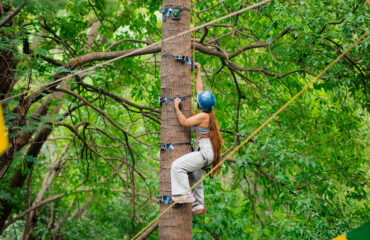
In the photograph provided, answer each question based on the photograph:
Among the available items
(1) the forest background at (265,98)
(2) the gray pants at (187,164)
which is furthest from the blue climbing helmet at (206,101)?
(1) the forest background at (265,98)

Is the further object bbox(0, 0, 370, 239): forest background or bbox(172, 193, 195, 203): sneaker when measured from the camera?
bbox(0, 0, 370, 239): forest background

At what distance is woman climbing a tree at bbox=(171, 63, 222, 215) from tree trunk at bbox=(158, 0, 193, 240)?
3.5 inches

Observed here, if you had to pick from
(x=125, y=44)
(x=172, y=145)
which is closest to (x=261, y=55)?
(x=125, y=44)

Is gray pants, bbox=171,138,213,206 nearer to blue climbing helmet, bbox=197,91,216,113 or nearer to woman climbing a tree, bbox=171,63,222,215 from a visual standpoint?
woman climbing a tree, bbox=171,63,222,215

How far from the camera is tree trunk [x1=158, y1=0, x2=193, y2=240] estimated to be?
12.1 feet

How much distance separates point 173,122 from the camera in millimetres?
3771

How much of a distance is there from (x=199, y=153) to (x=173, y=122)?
38 cm

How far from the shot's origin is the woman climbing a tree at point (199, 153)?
3.65m

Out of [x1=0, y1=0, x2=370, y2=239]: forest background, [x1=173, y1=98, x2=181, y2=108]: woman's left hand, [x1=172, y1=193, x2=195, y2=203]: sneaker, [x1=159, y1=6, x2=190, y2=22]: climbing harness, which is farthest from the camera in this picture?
[x1=0, y1=0, x2=370, y2=239]: forest background

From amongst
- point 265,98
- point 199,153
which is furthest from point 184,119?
point 265,98

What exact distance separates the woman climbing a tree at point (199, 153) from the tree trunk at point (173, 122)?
89 millimetres

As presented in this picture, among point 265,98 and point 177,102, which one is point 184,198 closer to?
point 177,102

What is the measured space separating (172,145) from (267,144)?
5.96 ft

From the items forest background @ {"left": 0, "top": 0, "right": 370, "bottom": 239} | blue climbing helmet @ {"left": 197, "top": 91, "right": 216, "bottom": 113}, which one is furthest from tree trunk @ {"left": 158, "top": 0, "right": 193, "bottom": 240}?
forest background @ {"left": 0, "top": 0, "right": 370, "bottom": 239}
